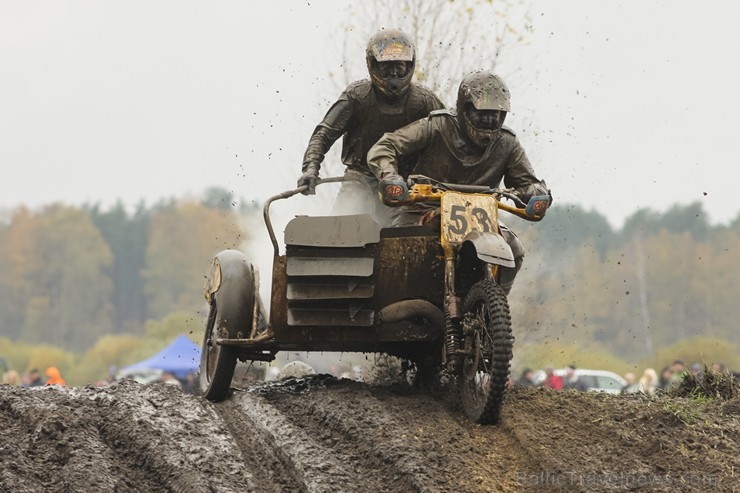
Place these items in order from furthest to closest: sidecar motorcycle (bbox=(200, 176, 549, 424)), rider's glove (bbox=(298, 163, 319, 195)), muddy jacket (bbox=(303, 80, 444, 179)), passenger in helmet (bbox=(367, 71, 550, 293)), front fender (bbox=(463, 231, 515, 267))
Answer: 1. muddy jacket (bbox=(303, 80, 444, 179))
2. rider's glove (bbox=(298, 163, 319, 195))
3. passenger in helmet (bbox=(367, 71, 550, 293))
4. sidecar motorcycle (bbox=(200, 176, 549, 424))
5. front fender (bbox=(463, 231, 515, 267))

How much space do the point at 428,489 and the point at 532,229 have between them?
44.4 ft

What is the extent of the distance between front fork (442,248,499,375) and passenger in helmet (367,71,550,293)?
607 mm

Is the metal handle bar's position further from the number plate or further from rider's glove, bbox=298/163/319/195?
the number plate

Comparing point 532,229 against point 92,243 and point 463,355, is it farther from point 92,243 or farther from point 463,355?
point 92,243

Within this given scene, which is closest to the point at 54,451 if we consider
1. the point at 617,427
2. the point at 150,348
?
the point at 617,427

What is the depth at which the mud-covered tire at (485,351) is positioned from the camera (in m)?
7.93

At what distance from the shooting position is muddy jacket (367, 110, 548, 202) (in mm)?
9547

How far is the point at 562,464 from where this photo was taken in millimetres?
7211

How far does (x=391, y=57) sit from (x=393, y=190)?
1.62 metres

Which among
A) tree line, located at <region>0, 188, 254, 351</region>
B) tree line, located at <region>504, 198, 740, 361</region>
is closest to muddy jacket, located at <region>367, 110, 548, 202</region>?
tree line, located at <region>504, 198, 740, 361</region>

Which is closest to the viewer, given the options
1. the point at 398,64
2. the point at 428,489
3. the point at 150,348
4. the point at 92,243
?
the point at 428,489

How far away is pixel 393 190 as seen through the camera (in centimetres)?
884

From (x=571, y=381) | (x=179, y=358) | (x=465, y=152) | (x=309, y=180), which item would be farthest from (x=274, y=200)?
(x=179, y=358)

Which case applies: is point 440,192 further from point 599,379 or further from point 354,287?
point 599,379
